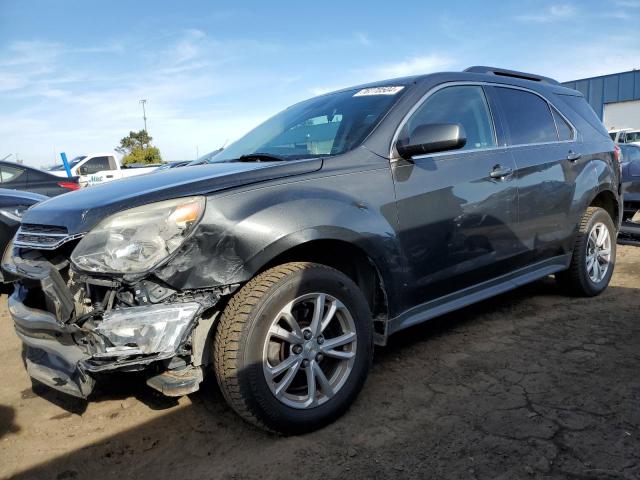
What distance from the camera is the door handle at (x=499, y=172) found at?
11.0ft

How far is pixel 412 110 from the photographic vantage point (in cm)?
306

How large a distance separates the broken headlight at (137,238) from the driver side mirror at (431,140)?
1254 millimetres

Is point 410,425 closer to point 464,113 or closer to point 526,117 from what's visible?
point 464,113

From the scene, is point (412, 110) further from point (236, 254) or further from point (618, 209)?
point (618, 209)

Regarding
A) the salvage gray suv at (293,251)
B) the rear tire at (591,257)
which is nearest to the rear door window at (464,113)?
the salvage gray suv at (293,251)

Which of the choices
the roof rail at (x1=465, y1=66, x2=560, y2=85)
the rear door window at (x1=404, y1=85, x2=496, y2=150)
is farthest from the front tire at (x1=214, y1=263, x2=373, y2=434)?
the roof rail at (x1=465, y1=66, x2=560, y2=85)

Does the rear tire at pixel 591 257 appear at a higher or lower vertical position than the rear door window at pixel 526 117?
lower

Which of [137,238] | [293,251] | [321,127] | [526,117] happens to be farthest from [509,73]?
[137,238]

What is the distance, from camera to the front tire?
224 cm

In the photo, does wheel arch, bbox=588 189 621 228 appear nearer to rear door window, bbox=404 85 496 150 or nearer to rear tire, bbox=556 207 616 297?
rear tire, bbox=556 207 616 297

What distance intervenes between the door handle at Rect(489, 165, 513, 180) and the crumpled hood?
131 cm

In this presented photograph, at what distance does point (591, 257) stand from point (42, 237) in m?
4.16

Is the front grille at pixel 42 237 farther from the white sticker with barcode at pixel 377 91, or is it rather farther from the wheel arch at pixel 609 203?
the wheel arch at pixel 609 203

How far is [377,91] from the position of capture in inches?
Result: 129
